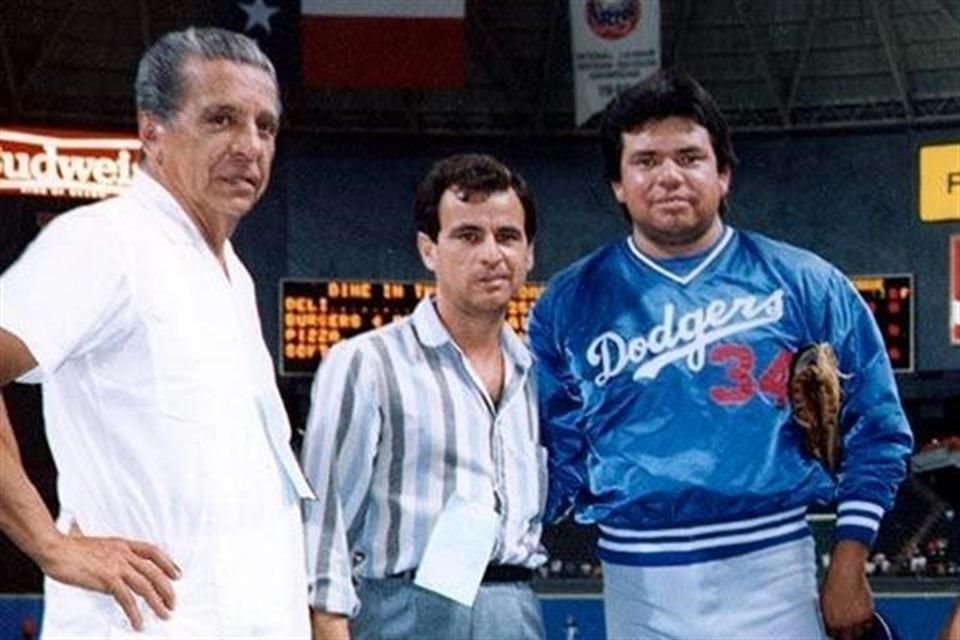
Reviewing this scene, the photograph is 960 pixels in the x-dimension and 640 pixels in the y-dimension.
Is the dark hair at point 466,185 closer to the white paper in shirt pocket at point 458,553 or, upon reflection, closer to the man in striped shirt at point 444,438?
the man in striped shirt at point 444,438

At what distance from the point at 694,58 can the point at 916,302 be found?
12.6 ft

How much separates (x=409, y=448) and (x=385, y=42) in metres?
11.8

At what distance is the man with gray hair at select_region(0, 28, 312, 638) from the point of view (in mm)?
2650

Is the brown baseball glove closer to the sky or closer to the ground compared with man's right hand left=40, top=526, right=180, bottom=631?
closer to the sky

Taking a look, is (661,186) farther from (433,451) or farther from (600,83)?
(600,83)

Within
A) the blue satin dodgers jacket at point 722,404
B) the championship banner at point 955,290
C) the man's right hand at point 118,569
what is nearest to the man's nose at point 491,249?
the blue satin dodgers jacket at point 722,404

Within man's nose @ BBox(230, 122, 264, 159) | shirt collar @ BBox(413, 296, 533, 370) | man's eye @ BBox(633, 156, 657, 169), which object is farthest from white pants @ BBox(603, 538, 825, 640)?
man's nose @ BBox(230, 122, 264, 159)

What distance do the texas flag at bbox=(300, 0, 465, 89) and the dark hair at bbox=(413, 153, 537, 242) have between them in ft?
36.9

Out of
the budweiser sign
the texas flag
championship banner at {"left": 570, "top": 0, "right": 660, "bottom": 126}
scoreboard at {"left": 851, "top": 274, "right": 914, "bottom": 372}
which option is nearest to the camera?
the texas flag

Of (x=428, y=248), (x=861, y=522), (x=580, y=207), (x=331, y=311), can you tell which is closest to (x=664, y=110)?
(x=428, y=248)

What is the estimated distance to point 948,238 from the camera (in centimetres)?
1836

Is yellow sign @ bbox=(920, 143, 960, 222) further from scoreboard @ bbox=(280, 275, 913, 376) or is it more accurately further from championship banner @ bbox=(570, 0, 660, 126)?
scoreboard @ bbox=(280, 275, 913, 376)

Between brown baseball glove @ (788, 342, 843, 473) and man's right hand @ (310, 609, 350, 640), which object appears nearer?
man's right hand @ (310, 609, 350, 640)

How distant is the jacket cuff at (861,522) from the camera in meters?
3.68
